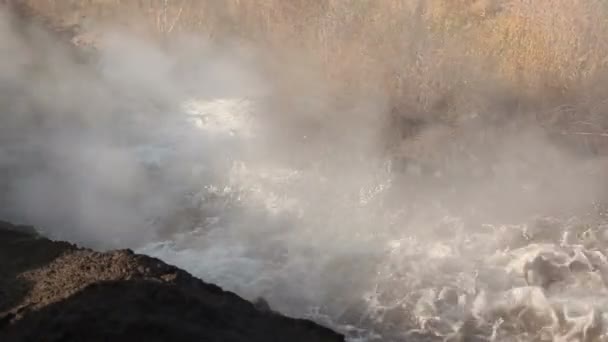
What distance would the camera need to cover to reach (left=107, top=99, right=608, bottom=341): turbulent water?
7172mm

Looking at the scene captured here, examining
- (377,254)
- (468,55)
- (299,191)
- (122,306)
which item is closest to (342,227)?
(377,254)

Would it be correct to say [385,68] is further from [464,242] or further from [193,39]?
[193,39]

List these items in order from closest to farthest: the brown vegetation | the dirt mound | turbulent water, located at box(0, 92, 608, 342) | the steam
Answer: the dirt mound < turbulent water, located at box(0, 92, 608, 342) < the steam < the brown vegetation

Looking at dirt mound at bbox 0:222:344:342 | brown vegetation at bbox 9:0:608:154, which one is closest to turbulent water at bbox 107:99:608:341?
dirt mound at bbox 0:222:344:342

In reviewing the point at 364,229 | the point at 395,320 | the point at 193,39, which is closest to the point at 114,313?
the point at 395,320

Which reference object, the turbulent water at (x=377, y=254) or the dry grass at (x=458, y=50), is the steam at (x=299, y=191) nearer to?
the turbulent water at (x=377, y=254)

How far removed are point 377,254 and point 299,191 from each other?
1.62m

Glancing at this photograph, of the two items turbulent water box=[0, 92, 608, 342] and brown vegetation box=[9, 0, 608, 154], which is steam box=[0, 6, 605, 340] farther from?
brown vegetation box=[9, 0, 608, 154]

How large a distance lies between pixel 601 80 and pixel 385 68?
3.13 metres

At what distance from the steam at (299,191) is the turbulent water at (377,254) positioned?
0.08 feet

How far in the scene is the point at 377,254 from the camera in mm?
8242

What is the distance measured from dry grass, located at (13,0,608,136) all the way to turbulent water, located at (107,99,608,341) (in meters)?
1.53

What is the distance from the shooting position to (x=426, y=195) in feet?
29.9

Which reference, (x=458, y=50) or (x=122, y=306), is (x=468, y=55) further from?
(x=122, y=306)
